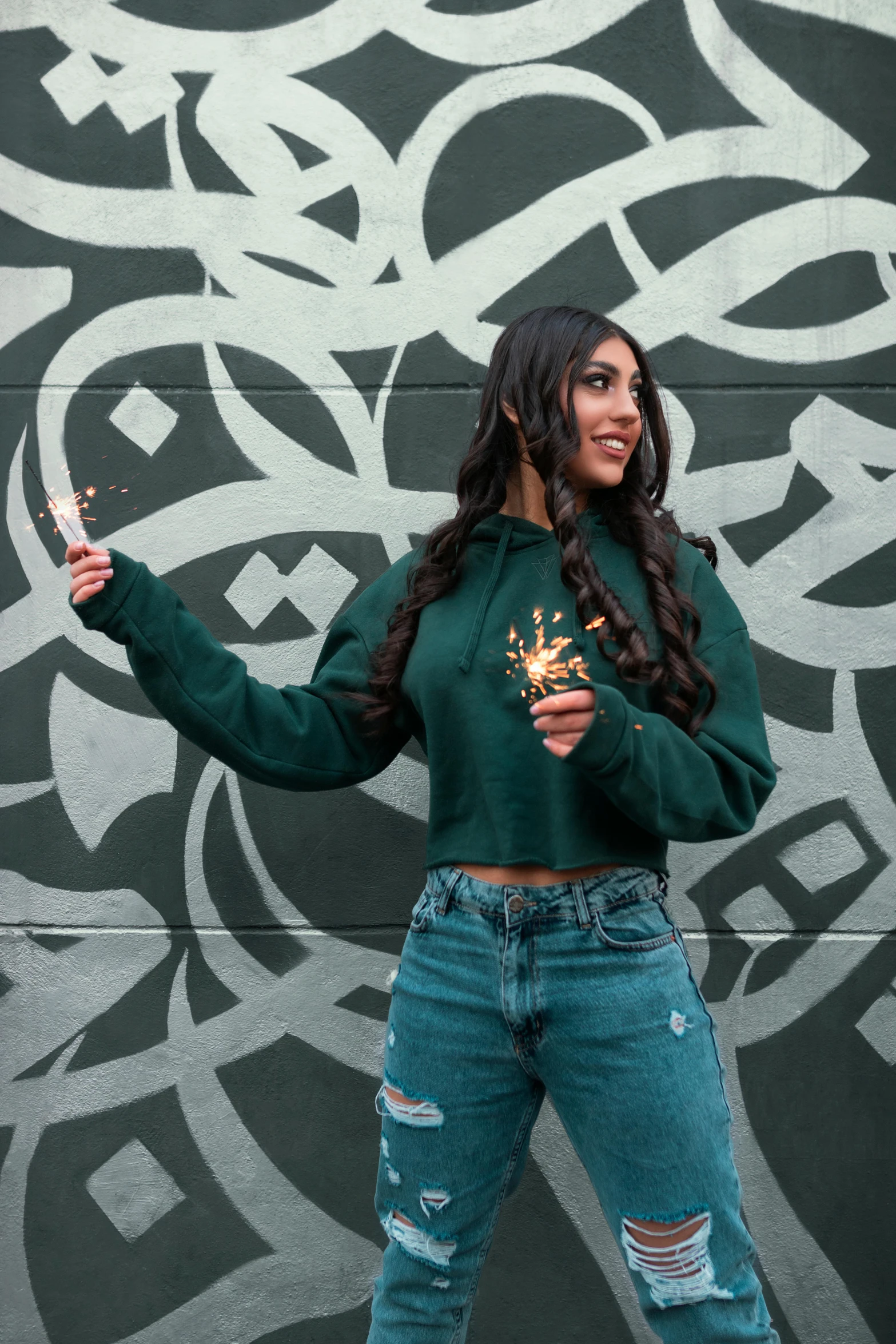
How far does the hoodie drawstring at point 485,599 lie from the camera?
1.79m

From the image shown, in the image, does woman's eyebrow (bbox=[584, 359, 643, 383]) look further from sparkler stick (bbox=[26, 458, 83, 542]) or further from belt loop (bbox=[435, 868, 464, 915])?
sparkler stick (bbox=[26, 458, 83, 542])

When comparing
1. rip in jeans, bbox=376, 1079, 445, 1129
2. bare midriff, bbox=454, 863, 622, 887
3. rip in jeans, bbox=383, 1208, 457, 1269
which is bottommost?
rip in jeans, bbox=383, 1208, 457, 1269

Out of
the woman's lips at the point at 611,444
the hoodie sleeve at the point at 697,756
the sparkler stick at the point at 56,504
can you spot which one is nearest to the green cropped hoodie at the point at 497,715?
the hoodie sleeve at the point at 697,756

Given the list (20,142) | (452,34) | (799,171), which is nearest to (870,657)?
(799,171)

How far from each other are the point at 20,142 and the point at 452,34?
0.97m

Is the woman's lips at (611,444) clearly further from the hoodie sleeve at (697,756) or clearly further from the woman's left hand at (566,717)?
the woman's left hand at (566,717)

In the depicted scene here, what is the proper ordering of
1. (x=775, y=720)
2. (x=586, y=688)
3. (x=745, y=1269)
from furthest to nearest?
(x=775, y=720) → (x=745, y=1269) → (x=586, y=688)

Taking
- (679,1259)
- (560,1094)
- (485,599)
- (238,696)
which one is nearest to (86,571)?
(238,696)

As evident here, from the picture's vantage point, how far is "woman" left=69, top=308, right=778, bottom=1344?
1639 millimetres

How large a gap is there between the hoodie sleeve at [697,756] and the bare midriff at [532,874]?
10 centimetres

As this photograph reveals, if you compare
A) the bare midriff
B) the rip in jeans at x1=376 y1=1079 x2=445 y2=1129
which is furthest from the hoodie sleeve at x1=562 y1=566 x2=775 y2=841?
the rip in jeans at x1=376 y1=1079 x2=445 y2=1129

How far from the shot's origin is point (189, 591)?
2543mm

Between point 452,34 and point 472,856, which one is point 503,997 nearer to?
point 472,856

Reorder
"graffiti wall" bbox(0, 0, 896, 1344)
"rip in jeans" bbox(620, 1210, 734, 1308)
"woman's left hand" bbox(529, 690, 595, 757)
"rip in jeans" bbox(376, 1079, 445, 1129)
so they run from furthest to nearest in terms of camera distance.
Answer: "graffiti wall" bbox(0, 0, 896, 1344)
"rip in jeans" bbox(376, 1079, 445, 1129)
"rip in jeans" bbox(620, 1210, 734, 1308)
"woman's left hand" bbox(529, 690, 595, 757)
